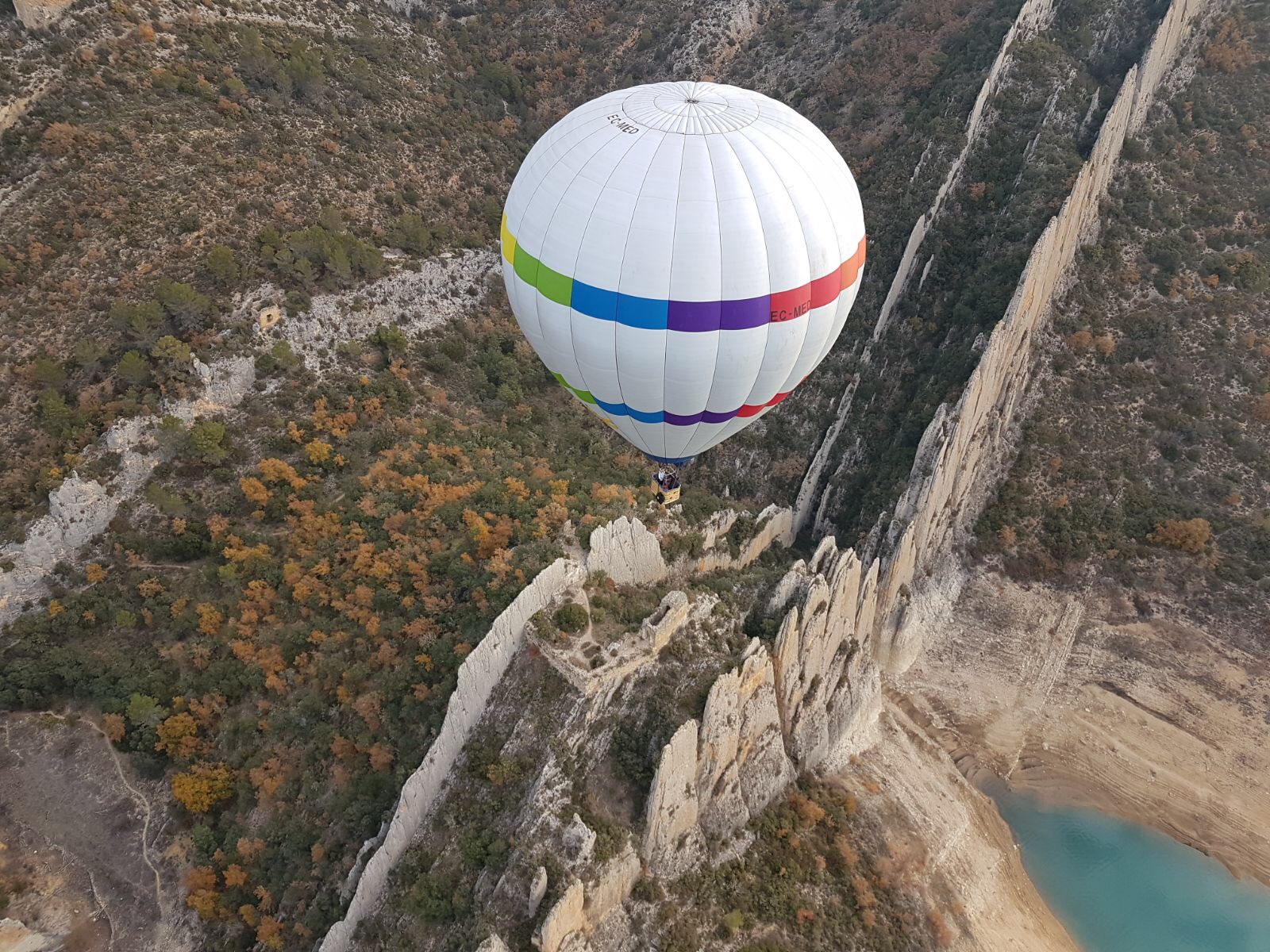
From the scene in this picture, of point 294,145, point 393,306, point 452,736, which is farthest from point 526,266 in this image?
point 294,145

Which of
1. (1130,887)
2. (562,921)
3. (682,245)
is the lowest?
(1130,887)

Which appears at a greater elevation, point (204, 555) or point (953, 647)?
point (204, 555)

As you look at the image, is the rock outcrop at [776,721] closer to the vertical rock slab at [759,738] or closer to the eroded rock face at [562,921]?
the vertical rock slab at [759,738]

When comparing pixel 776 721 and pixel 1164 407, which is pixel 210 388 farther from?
pixel 1164 407

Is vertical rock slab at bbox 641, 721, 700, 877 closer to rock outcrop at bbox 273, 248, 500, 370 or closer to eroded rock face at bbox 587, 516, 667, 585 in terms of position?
eroded rock face at bbox 587, 516, 667, 585

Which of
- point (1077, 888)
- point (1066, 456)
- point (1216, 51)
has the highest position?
point (1216, 51)

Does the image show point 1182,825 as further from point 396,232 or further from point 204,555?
point 396,232

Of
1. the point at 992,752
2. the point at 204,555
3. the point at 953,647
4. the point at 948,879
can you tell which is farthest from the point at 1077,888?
the point at 204,555
